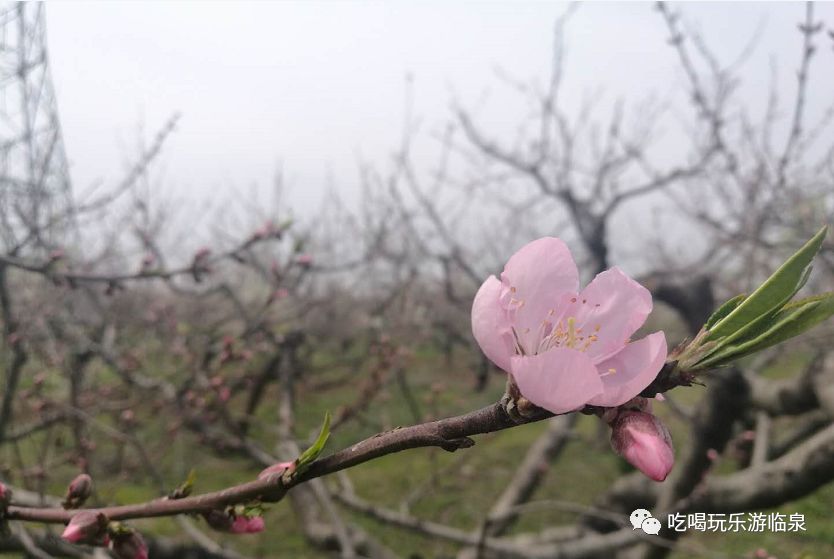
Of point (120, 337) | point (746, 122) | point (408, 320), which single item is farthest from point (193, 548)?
point (408, 320)

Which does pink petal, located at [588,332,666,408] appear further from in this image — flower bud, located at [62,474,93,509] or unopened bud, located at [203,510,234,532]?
flower bud, located at [62,474,93,509]

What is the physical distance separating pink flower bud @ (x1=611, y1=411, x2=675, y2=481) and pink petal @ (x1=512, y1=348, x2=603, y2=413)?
0.06m

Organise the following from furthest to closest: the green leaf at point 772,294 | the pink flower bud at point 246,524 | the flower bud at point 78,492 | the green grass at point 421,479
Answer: the green grass at point 421,479 → the flower bud at point 78,492 → the pink flower bud at point 246,524 → the green leaf at point 772,294

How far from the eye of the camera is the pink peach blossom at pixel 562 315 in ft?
2.21

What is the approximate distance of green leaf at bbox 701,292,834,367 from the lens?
1.78 ft

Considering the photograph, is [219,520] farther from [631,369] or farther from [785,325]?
[785,325]

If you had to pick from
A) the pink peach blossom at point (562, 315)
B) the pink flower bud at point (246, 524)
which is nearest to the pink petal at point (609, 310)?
the pink peach blossom at point (562, 315)

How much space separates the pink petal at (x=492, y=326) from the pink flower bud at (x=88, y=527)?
54 centimetres

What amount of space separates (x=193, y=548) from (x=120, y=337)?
4.70 m

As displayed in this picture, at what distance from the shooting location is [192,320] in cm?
959

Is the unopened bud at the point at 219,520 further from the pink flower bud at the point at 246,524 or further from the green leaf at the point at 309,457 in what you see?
the green leaf at the point at 309,457

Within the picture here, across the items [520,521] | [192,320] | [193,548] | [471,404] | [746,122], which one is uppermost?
[746,122]

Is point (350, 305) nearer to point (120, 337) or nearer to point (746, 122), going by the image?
point (120, 337)

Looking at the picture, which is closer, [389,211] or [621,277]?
[621,277]
